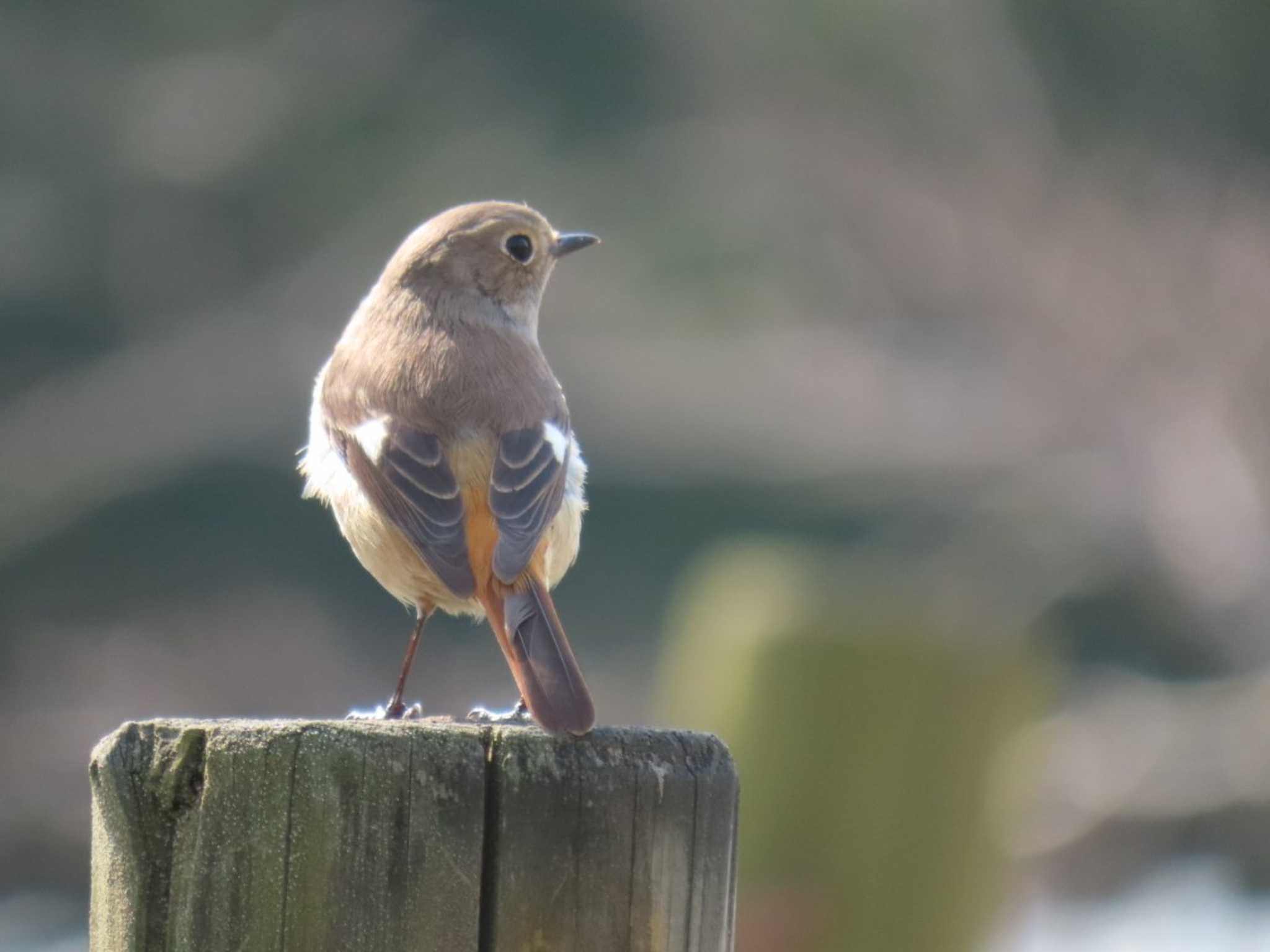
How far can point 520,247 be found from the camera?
5426 millimetres

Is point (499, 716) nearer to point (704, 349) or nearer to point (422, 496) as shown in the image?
point (422, 496)

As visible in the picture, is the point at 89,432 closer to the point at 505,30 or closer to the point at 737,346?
the point at 737,346

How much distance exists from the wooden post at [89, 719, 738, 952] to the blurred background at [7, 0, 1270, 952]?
4797 mm

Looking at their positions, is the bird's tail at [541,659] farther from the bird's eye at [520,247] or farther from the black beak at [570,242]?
the black beak at [570,242]

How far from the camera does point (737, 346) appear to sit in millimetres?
19234

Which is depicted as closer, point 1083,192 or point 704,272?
point 1083,192

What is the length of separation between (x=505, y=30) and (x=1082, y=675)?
1229cm

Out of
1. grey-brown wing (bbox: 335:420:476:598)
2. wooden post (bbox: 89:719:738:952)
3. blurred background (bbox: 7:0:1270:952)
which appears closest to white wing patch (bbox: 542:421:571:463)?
grey-brown wing (bbox: 335:420:476:598)

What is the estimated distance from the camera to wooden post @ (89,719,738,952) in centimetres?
265

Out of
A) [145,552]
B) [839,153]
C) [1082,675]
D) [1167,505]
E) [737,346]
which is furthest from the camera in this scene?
[737,346]

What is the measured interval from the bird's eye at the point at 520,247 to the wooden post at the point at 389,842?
279 centimetres

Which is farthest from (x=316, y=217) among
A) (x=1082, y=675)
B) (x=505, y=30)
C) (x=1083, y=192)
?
(x=1082, y=675)

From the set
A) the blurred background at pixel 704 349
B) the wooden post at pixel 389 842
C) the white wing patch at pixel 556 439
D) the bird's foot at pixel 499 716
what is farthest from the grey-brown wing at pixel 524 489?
the blurred background at pixel 704 349

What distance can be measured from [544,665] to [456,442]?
113 centimetres
